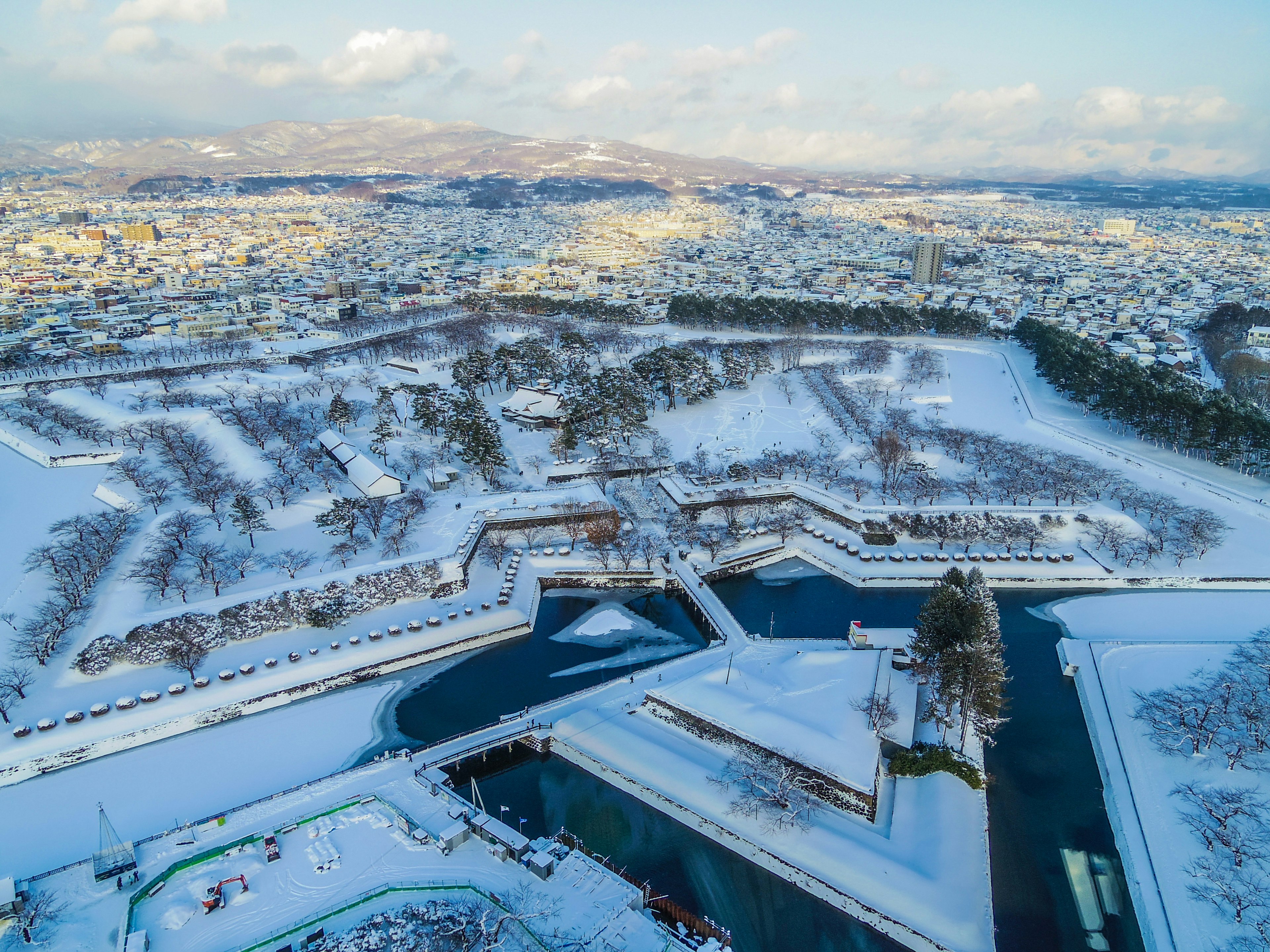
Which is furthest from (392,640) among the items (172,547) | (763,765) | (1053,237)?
(1053,237)

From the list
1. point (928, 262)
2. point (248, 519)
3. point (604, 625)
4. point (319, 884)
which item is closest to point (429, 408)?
point (248, 519)

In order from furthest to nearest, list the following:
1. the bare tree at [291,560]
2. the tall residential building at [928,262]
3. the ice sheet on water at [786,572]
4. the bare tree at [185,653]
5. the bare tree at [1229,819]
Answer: the tall residential building at [928,262], the ice sheet on water at [786,572], the bare tree at [291,560], the bare tree at [185,653], the bare tree at [1229,819]

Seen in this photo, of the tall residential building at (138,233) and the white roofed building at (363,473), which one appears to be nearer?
the white roofed building at (363,473)

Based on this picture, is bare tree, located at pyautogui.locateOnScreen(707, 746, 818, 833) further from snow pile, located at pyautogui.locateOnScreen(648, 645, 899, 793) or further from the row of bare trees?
the row of bare trees

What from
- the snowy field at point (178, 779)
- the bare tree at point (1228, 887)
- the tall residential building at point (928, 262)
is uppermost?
the tall residential building at point (928, 262)

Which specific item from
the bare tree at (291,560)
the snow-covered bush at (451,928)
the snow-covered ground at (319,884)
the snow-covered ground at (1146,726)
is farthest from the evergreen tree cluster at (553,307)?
the snow-covered bush at (451,928)

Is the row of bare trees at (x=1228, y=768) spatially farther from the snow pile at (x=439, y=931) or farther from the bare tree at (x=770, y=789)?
the snow pile at (x=439, y=931)

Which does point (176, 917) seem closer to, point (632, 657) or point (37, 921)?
point (37, 921)
